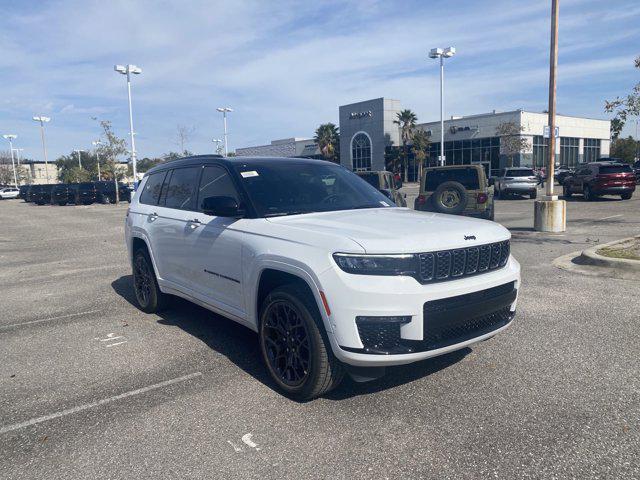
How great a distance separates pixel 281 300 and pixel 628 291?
5139mm

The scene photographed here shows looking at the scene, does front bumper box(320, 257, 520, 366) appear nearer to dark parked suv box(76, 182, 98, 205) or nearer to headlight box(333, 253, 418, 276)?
headlight box(333, 253, 418, 276)

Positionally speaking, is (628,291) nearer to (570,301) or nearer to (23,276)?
(570,301)

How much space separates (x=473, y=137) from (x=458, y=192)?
4711cm

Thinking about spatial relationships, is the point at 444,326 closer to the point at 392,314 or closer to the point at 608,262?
the point at 392,314

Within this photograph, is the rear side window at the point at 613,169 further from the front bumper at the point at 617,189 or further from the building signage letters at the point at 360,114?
the building signage letters at the point at 360,114

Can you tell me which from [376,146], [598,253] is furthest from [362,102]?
[598,253]

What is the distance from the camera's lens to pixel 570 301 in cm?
623

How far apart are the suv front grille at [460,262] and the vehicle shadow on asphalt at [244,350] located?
101 cm

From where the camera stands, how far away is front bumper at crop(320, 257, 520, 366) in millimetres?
3258

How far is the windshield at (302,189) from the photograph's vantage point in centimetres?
445

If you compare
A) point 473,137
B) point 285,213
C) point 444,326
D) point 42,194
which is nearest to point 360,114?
point 473,137

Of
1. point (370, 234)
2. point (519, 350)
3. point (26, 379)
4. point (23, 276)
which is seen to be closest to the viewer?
point (370, 234)

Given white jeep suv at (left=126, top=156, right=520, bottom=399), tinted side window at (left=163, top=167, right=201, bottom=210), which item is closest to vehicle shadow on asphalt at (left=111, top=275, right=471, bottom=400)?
white jeep suv at (left=126, top=156, right=520, bottom=399)

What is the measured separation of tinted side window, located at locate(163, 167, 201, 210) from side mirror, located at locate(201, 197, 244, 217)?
38.4 inches
